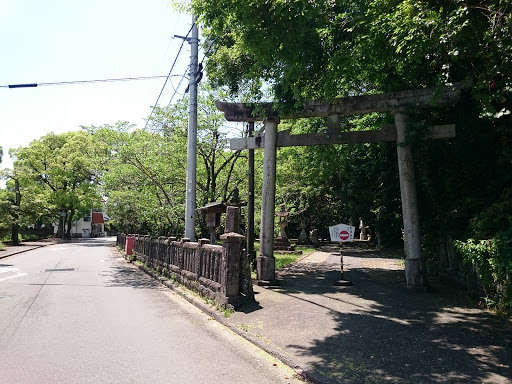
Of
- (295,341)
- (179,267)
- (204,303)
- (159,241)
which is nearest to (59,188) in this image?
(159,241)

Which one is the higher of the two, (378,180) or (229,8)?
(229,8)

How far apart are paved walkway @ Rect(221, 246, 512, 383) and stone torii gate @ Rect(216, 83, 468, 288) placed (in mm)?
1015

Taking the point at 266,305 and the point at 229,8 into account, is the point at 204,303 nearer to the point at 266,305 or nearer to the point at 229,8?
the point at 266,305

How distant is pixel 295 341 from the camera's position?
19.7 ft

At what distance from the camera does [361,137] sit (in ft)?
36.6

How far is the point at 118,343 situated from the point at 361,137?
8.34 meters

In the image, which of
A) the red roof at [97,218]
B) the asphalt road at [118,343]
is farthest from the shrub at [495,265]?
the red roof at [97,218]

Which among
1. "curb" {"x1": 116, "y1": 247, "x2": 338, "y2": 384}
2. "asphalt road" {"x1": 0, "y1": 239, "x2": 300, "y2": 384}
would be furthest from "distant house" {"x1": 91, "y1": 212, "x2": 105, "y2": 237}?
A: "curb" {"x1": 116, "y1": 247, "x2": 338, "y2": 384}

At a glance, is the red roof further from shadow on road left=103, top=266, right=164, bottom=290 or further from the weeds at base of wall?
the weeds at base of wall

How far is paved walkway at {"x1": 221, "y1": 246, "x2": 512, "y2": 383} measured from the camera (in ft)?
15.4

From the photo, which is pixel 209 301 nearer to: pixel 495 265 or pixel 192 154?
pixel 192 154

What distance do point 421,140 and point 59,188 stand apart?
4739 centimetres

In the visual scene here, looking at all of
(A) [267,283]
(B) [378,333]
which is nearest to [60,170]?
(A) [267,283]

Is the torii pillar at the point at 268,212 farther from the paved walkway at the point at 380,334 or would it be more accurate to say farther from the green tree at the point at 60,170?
the green tree at the point at 60,170
